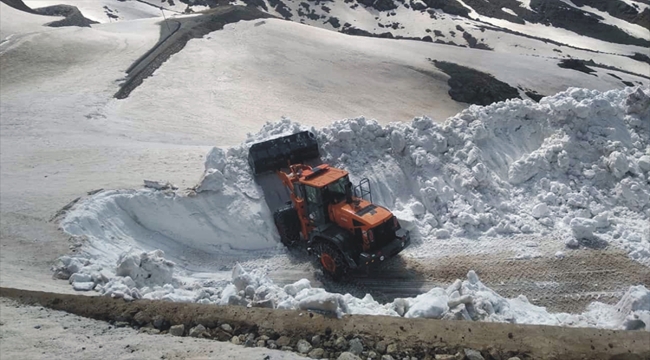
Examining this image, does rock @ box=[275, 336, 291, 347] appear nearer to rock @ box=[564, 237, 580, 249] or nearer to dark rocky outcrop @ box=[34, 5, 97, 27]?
rock @ box=[564, 237, 580, 249]

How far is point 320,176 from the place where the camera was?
1183cm

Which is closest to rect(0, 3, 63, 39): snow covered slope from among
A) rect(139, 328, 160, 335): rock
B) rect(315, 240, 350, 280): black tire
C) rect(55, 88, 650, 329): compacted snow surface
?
rect(55, 88, 650, 329): compacted snow surface

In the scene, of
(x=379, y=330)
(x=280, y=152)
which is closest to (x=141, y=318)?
(x=379, y=330)

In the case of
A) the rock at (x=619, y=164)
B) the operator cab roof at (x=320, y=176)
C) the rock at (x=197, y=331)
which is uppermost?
the rock at (x=619, y=164)

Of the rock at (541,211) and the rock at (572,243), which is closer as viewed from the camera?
the rock at (572,243)

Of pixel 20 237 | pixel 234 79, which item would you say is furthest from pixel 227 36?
pixel 20 237

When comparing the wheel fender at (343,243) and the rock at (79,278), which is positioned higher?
the wheel fender at (343,243)

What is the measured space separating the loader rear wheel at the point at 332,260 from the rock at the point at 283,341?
364 centimetres

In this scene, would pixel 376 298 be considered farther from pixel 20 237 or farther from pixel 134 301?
pixel 20 237

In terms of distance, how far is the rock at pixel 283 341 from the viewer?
7312 mm

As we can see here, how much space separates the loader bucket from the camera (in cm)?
1344

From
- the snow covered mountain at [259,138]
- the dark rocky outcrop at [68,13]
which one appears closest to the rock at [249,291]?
the snow covered mountain at [259,138]

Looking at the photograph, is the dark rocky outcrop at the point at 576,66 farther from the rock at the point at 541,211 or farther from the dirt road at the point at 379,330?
the dirt road at the point at 379,330

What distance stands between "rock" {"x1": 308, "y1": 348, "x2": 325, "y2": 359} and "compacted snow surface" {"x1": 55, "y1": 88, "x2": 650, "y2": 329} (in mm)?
2258
